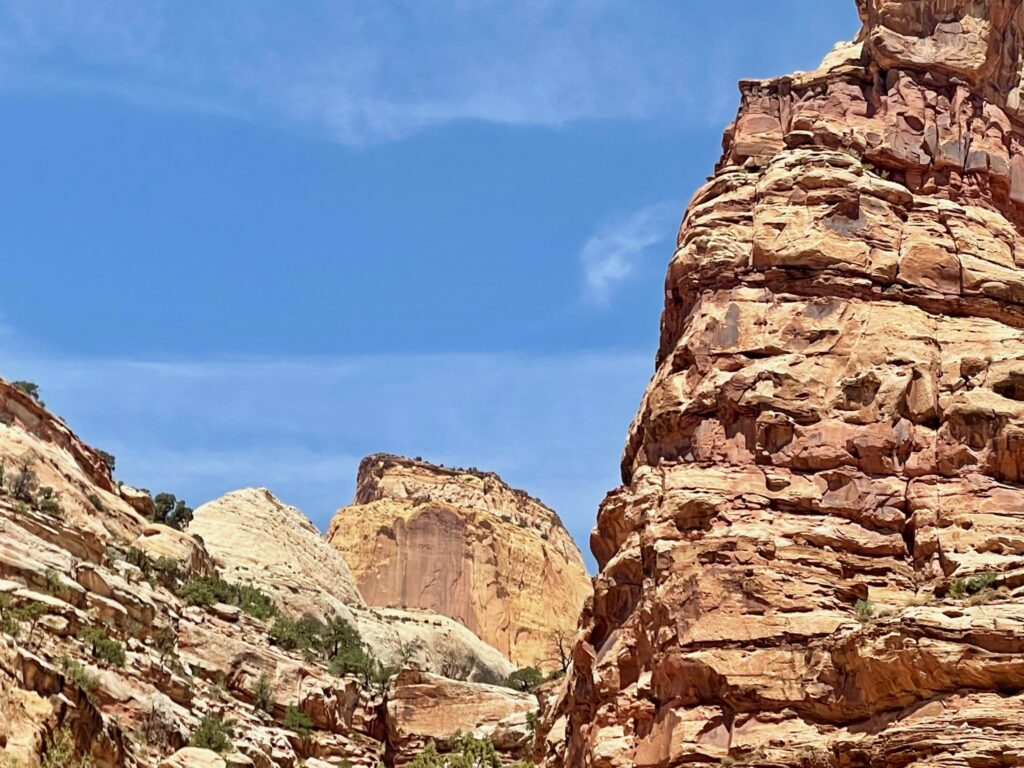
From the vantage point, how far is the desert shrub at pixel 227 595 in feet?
231

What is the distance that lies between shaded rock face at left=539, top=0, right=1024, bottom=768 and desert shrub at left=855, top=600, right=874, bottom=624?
94 millimetres

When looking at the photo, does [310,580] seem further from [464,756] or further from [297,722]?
[464,756]

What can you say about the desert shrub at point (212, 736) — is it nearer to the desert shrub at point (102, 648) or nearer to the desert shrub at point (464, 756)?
the desert shrub at point (102, 648)

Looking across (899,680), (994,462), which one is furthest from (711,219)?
(899,680)

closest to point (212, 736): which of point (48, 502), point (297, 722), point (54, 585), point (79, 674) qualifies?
point (54, 585)

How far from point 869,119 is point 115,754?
31.1 metres

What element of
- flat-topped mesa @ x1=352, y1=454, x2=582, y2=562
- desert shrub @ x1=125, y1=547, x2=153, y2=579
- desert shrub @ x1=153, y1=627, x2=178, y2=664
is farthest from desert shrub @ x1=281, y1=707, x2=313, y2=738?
flat-topped mesa @ x1=352, y1=454, x2=582, y2=562

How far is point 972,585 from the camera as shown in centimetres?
4272

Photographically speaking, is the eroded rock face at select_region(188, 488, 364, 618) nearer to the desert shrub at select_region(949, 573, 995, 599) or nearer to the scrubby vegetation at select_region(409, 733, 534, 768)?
the scrubby vegetation at select_region(409, 733, 534, 768)

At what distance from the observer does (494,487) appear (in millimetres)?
139500

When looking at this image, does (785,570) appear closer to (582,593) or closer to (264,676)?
(264,676)

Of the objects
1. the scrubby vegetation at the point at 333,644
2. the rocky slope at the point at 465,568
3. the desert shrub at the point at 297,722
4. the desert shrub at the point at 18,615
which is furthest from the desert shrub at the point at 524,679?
the desert shrub at the point at 18,615

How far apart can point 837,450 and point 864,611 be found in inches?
244

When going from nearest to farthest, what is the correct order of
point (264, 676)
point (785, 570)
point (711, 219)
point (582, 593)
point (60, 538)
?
1. point (785, 570)
2. point (711, 219)
3. point (60, 538)
4. point (264, 676)
5. point (582, 593)
